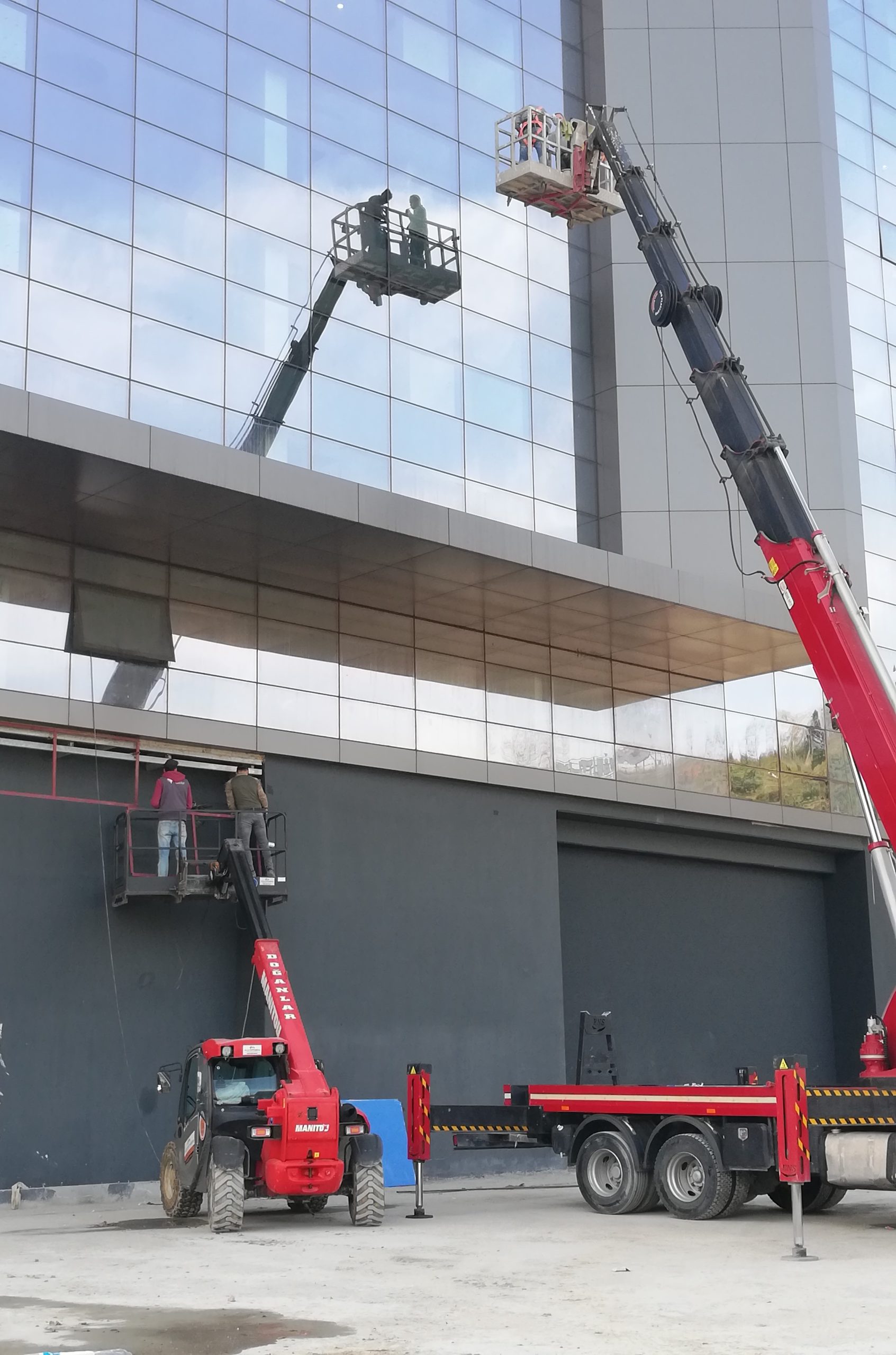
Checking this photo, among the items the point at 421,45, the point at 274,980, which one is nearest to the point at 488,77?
the point at 421,45

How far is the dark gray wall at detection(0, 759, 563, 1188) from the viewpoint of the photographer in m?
21.2

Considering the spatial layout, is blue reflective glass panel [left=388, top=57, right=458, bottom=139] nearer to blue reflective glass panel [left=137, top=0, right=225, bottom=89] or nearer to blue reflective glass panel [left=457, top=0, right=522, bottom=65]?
blue reflective glass panel [left=457, top=0, right=522, bottom=65]

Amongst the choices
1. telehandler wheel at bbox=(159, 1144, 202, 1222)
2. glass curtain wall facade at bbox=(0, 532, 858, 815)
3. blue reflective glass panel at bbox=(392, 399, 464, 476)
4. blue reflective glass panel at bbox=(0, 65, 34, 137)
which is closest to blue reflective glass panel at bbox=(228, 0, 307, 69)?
blue reflective glass panel at bbox=(0, 65, 34, 137)

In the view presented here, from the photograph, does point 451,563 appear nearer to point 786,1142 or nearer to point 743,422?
point 743,422

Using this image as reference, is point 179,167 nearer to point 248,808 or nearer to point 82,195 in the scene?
point 82,195

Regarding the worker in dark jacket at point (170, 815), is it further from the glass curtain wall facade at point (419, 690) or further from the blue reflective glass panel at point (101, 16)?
the blue reflective glass panel at point (101, 16)

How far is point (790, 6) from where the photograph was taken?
3328 cm

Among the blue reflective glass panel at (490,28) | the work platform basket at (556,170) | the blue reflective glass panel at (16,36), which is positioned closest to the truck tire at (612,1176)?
the work platform basket at (556,170)

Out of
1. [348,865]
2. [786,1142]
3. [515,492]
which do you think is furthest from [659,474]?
[786,1142]

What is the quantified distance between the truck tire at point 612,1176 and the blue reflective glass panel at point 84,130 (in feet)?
53.2

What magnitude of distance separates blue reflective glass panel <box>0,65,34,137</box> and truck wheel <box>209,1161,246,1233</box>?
15.3m

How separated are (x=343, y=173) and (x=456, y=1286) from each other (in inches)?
794

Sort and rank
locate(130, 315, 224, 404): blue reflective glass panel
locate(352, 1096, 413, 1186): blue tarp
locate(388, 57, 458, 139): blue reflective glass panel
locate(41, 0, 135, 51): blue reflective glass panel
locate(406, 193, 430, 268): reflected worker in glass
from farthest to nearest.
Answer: locate(388, 57, 458, 139): blue reflective glass panel → locate(406, 193, 430, 268): reflected worker in glass → locate(130, 315, 224, 404): blue reflective glass panel → locate(41, 0, 135, 51): blue reflective glass panel → locate(352, 1096, 413, 1186): blue tarp

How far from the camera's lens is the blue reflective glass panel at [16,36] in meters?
22.2
